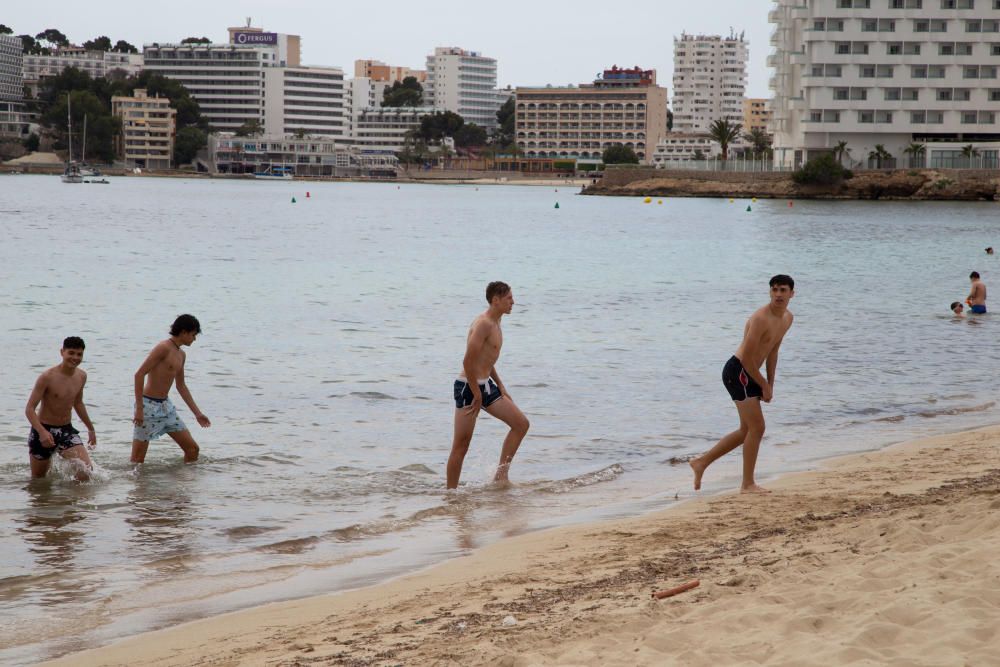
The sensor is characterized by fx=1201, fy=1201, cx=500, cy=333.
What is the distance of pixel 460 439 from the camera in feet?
32.3

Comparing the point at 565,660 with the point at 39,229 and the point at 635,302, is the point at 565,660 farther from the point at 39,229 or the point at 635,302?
the point at 39,229

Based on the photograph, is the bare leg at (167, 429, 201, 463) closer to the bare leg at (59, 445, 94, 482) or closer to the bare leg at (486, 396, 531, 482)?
the bare leg at (59, 445, 94, 482)

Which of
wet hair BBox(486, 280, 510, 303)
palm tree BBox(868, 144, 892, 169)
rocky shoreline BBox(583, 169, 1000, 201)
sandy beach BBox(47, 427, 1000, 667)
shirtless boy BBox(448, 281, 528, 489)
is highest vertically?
palm tree BBox(868, 144, 892, 169)

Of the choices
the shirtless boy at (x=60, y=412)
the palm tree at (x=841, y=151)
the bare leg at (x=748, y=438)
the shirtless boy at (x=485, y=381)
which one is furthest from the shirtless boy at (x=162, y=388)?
the palm tree at (x=841, y=151)

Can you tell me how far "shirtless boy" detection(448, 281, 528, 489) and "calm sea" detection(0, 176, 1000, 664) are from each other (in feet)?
2.13

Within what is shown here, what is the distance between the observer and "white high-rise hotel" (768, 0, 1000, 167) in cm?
10331

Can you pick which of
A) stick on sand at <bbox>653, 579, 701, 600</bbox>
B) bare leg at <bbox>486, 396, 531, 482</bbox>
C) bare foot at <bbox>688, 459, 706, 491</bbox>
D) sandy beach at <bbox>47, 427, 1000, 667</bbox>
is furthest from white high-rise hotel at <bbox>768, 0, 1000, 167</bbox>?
stick on sand at <bbox>653, 579, 701, 600</bbox>

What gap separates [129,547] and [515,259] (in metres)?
40.5

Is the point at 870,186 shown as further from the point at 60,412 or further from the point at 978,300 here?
the point at 60,412

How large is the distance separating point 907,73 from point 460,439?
103 m

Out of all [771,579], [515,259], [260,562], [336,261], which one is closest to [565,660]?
[771,579]

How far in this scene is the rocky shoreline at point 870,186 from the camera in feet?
334

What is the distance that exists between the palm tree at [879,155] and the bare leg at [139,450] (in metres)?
102

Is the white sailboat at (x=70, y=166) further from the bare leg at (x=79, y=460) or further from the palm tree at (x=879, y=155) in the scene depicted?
the bare leg at (x=79, y=460)
